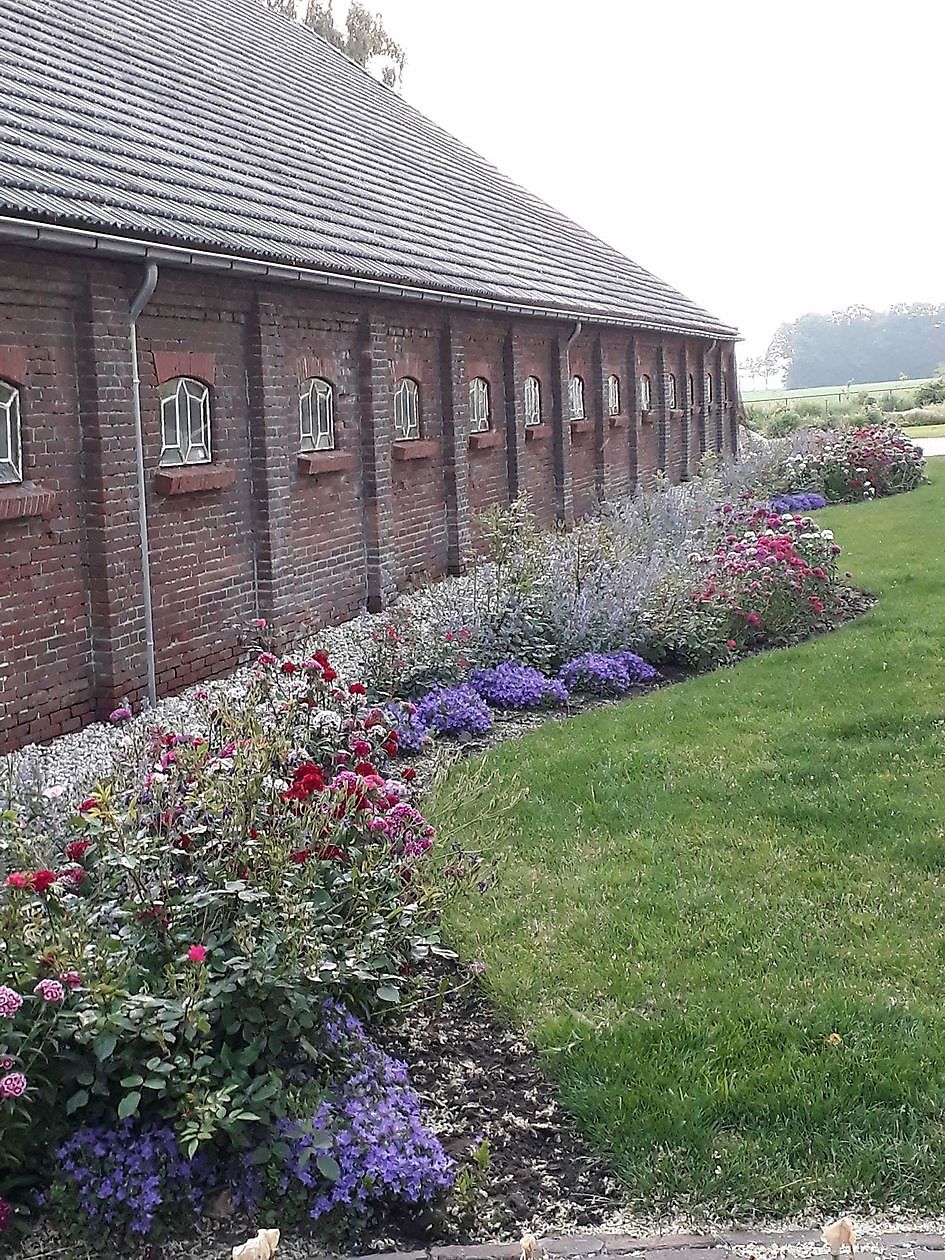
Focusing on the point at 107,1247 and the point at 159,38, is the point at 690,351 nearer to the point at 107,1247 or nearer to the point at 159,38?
the point at 159,38

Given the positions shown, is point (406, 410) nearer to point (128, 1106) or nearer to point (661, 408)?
point (128, 1106)

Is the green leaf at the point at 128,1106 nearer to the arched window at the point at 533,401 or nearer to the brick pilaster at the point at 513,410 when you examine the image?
the brick pilaster at the point at 513,410

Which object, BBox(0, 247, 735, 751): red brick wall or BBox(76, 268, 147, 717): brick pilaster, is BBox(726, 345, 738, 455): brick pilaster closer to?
BBox(0, 247, 735, 751): red brick wall

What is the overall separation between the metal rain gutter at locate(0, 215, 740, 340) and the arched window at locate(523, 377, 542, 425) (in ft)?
7.63

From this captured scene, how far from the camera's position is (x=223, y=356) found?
10.4 metres

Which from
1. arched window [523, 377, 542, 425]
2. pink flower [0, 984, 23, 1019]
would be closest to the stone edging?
pink flower [0, 984, 23, 1019]

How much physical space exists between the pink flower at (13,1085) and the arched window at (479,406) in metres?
13.5

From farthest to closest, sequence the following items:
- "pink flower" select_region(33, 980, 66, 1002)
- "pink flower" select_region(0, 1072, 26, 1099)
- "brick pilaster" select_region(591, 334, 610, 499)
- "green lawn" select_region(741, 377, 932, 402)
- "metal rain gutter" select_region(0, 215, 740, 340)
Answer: "green lawn" select_region(741, 377, 932, 402) → "brick pilaster" select_region(591, 334, 610, 499) → "metal rain gutter" select_region(0, 215, 740, 340) → "pink flower" select_region(33, 980, 66, 1002) → "pink flower" select_region(0, 1072, 26, 1099)

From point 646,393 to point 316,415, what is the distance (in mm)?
14032

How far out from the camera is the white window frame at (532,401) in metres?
18.3

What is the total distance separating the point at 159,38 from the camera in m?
14.4

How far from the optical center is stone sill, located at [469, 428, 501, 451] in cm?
1599

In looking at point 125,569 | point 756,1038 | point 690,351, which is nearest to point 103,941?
point 756,1038

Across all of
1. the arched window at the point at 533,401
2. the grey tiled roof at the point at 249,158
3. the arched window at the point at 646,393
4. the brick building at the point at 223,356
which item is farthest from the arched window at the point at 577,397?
the arched window at the point at 646,393
